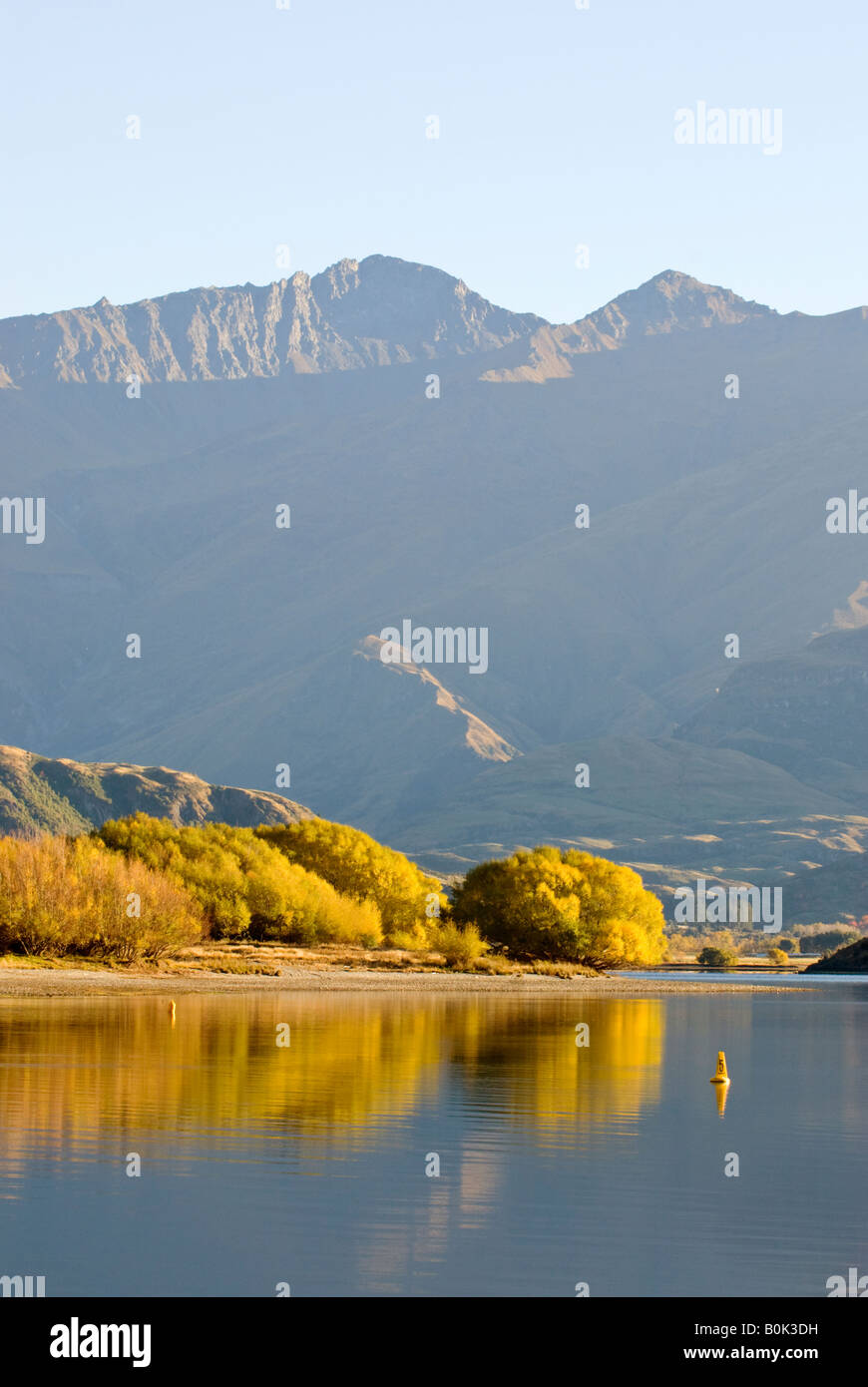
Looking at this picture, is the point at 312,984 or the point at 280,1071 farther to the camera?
the point at 312,984

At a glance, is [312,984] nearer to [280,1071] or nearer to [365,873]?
[365,873]

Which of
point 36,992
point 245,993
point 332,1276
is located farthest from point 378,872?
point 332,1276

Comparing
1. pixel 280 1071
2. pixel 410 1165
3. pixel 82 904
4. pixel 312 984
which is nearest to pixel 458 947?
pixel 312 984

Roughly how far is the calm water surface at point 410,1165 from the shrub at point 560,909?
6798cm

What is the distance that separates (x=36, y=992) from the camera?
8388 cm

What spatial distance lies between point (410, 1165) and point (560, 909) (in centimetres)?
10209

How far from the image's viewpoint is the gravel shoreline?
8688cm

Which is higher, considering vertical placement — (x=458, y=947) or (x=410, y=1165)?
(x=458, y=947)

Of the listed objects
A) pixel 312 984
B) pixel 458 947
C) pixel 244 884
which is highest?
pixel 244 884

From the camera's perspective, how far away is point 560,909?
137 metres

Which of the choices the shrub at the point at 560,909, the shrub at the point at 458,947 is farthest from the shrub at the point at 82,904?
the shrub at the point at 560,909
